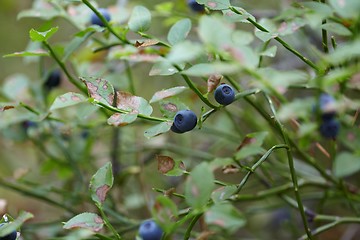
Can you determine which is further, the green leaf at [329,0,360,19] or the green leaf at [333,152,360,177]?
the green leaf at [333,152,360,177]

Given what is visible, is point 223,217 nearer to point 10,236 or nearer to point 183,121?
point 183,121

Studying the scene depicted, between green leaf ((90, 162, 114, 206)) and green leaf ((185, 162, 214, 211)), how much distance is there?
0.82ft

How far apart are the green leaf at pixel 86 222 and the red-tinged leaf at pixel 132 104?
0.16m

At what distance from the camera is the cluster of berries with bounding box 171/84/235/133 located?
793mm

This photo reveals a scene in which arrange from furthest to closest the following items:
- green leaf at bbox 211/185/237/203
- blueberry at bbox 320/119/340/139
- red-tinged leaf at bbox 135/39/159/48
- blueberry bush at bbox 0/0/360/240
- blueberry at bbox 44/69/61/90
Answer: blueberry at bbox 44/69/61/90 → blueberry at bbox 320/119/340/139 → red-tinged leaf at bbox 135/39/159/48 → green leaf at bbox 211/185/237/203 → blueberry bush at bbox 0/0/360/240

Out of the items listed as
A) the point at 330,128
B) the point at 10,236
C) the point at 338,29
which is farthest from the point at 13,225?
the point at 330,128

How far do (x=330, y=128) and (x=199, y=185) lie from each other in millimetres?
570

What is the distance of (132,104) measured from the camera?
0.80m

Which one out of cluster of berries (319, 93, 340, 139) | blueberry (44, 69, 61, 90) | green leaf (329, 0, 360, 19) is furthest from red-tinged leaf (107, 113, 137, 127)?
blueberry (44, 69, 61, 90)

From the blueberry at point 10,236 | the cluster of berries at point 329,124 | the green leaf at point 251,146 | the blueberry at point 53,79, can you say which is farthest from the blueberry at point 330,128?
the blueberry at point 53,79

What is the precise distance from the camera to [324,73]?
0.77 m

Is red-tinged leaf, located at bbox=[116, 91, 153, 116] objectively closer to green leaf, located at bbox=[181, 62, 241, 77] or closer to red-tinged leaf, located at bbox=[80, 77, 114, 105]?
red-tinged leaf, located at bbox=[80, 77, 114, 105]

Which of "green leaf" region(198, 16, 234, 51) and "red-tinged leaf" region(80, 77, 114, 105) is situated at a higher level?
"green leaf" region(198, 16, 234, 51)

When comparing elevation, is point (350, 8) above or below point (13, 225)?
above
